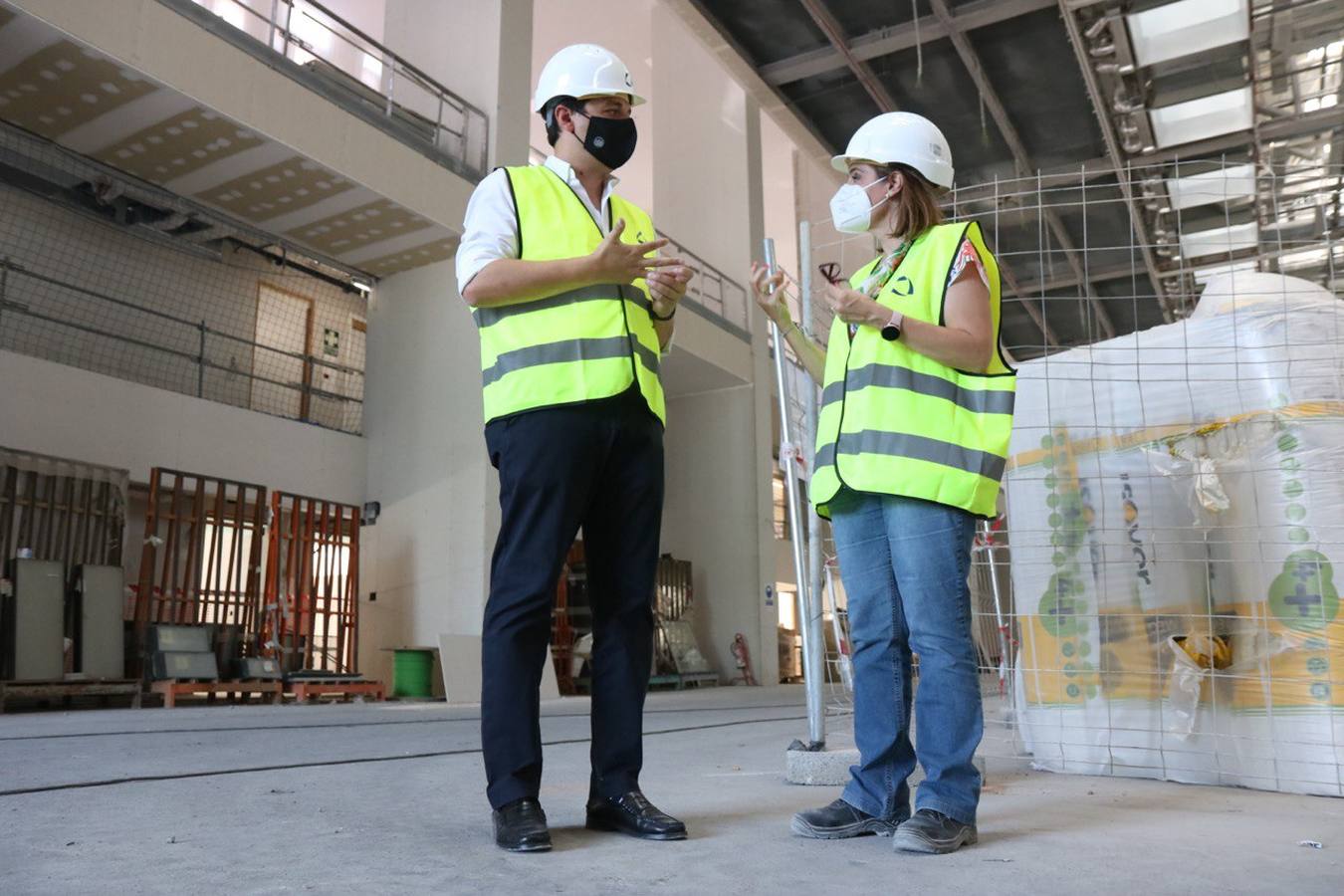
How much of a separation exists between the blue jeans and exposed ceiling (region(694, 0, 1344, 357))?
6.94 m

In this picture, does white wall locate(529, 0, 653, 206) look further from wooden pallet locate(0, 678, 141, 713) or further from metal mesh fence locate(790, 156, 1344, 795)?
metal mesh fence locate(790, 156, 1344, 795)

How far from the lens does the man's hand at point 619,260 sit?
1.91 meters

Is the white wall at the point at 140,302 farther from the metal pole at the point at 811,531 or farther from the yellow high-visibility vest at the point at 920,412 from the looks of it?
the yellow high-visibility vest at the point at 920,412

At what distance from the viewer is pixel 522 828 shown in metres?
1.75

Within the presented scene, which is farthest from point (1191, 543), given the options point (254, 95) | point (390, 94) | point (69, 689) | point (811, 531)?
point (390, 94)

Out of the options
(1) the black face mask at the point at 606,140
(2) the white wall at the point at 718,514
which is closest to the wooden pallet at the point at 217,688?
(2) the white wall at the point at 718,514

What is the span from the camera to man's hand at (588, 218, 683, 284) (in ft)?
6.25

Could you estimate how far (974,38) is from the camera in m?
10.9

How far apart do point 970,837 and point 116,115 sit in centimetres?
789

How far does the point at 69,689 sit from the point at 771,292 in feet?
22.6

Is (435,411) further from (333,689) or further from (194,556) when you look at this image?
(333,689)

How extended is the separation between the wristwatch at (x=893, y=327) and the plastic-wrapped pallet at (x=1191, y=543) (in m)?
1.47

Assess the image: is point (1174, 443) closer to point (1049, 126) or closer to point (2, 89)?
point (2, 89)

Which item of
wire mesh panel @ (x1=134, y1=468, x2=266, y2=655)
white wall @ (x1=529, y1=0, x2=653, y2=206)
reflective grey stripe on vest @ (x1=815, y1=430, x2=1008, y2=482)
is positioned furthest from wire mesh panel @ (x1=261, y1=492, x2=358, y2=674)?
reflective grey stripe on vest @ (x1=815, y1=430, x2=1008, y2=482)
